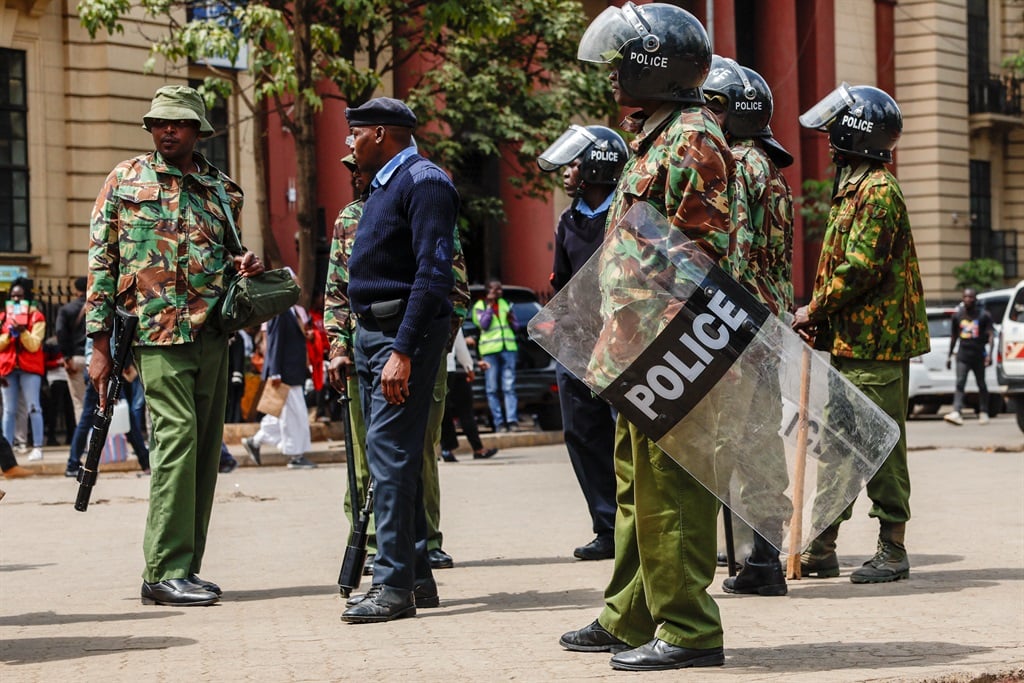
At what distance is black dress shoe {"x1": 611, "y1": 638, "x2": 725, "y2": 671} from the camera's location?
203 inches

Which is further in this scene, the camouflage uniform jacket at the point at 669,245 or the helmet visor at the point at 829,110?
the helmet visor at the point at 829,110

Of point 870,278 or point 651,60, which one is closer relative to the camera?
point 651,60

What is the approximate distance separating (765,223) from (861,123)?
788 millimetres

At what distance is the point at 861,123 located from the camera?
24.7 feet

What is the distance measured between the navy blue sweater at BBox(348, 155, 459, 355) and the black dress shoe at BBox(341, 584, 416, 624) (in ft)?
3.02

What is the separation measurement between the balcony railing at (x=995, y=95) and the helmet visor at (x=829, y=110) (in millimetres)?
33181

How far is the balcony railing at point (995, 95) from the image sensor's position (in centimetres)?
3922

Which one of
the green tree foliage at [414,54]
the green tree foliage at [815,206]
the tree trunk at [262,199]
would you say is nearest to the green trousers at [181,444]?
the green tree foliage at [414,54]

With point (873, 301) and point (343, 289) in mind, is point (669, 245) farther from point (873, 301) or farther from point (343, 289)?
point (343, 289)

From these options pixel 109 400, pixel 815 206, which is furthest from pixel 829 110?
pixel 815 206

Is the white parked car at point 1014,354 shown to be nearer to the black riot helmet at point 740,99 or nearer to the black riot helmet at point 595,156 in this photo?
the black riot helmet at point 595,156

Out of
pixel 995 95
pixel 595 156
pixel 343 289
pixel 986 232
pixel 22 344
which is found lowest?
pixel 22 344

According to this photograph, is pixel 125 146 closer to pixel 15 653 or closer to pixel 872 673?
pixel 15 653

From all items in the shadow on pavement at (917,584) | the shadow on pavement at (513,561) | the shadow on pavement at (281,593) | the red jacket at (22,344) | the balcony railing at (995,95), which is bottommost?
the shadow on pavement at (513,561)
